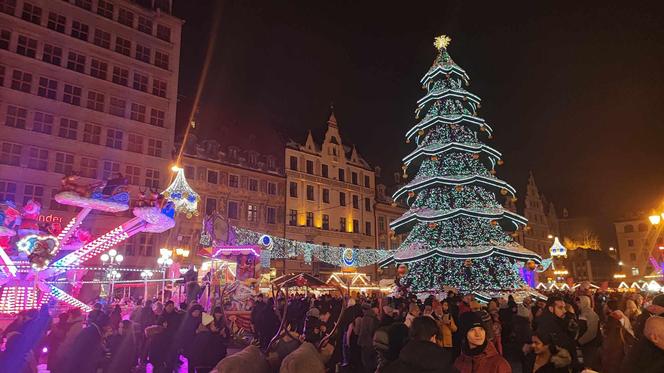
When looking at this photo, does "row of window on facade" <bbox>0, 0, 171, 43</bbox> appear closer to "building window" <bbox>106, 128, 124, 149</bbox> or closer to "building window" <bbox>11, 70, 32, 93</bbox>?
"building window" <bbox>11, 70, 32, 93</bbox>

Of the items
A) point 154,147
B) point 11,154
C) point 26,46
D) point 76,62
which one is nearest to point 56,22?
point 26,46

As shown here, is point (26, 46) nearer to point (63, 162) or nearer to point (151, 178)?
point (63, 162)

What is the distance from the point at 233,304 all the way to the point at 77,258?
7.11m

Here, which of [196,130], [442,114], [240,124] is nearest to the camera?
[442,114]

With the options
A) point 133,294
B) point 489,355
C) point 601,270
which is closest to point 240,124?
point 133,294

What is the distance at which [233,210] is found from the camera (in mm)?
41031

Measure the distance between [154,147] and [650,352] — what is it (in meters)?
36.5

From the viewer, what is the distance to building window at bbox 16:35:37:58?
30797mm

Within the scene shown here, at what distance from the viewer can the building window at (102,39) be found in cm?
3428

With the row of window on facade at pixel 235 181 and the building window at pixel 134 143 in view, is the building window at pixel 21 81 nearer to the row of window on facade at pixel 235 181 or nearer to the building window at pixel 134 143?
the building window at pixel 134 143

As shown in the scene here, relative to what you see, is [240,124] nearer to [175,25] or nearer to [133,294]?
[175,25]

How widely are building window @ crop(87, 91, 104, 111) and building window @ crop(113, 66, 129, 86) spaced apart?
5.57 feet

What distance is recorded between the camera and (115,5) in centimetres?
3534

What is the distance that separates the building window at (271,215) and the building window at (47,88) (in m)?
19.3
